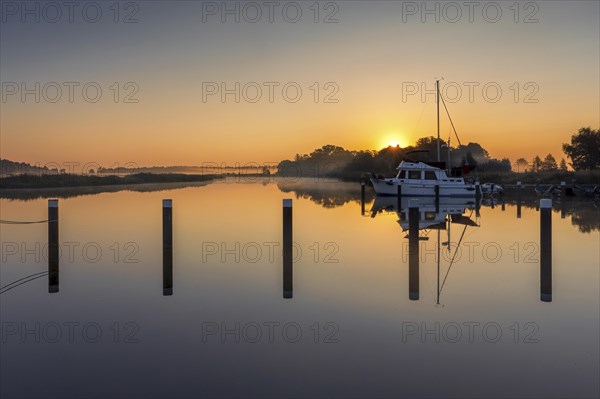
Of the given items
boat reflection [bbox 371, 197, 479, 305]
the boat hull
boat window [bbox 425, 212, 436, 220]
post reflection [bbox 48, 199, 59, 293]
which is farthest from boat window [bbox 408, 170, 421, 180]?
post reflection [bbox 48, 199, 59, 293]

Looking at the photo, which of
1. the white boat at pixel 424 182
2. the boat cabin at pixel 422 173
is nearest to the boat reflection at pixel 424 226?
the white boat at pixel 424 182

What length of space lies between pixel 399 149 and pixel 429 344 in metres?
95.8

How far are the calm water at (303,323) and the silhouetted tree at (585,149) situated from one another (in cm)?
6895

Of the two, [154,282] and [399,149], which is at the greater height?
[399,149]

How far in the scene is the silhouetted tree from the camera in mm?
77000

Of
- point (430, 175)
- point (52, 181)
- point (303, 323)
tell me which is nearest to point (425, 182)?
point (430, 175)

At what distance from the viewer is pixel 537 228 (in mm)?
21359

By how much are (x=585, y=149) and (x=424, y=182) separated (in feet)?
165

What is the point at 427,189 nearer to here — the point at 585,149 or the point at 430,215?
the point at 430,215

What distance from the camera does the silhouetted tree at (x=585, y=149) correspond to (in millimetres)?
77000

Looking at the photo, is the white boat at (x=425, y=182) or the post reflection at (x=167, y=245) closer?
the post reflection at (x=167, y=245)

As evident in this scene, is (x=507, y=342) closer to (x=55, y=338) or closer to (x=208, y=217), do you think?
(x=55, y=338)

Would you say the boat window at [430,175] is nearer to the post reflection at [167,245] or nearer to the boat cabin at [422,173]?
the boat cabin at [422,173]

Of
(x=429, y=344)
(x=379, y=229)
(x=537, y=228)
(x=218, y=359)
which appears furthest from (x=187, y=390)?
(x=537, y=228)
